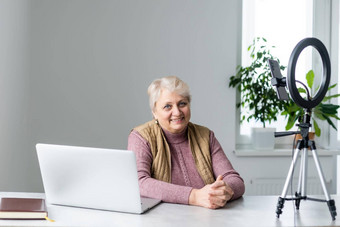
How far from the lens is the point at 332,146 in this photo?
4391 mm

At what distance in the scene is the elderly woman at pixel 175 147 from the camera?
7.77 ft

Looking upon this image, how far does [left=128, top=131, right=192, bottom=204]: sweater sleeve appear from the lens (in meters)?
2.03

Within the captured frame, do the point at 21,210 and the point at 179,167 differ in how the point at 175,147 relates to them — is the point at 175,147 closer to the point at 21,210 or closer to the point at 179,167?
the point at 179,167

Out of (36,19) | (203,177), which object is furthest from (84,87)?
(203,177)

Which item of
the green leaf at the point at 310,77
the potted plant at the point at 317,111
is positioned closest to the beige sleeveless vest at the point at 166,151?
the potted plant at the point at 317,111

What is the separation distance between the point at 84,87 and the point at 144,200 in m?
2.09

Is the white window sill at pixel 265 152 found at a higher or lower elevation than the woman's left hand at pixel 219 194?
lower

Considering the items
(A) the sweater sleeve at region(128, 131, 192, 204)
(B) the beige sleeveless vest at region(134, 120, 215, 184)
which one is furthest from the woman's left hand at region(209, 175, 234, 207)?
(B) the beige sleeveless vest at region(134, 120, 215, 184)

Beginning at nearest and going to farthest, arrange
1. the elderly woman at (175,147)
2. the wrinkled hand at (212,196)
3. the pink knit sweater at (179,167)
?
the wrinkled hand at (212,196)
the pink knit sweater at (179,167)
the elderly woman at (175,147)

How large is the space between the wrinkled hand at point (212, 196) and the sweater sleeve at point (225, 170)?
0.59 ft

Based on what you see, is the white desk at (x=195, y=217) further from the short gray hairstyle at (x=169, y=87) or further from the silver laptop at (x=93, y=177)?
the short gray hairstyle at (x=169, y=87)

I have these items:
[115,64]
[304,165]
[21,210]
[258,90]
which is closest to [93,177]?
[21,210]

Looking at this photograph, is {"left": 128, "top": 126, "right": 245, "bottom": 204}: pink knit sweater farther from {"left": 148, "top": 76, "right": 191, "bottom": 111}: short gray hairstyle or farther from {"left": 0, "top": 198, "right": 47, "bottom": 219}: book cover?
{"left": 0, "top": 198, "right": 47, "bottom": 219}: book cover

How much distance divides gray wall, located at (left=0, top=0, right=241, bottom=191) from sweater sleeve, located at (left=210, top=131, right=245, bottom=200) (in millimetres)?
1578
